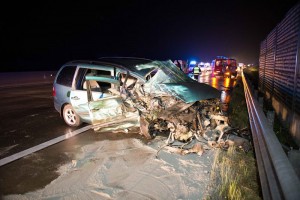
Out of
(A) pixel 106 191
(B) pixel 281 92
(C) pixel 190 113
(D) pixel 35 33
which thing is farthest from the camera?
(D) pixel 35 33

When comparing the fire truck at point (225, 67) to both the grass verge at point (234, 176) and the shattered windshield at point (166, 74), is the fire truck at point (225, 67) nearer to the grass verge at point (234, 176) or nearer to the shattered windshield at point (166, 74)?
the shattered windshield at point (166, 74)

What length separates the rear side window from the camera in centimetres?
730

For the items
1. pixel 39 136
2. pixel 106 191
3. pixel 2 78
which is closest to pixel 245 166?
pixel 106 191

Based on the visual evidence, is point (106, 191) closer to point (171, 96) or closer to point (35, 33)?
point (171, 96)

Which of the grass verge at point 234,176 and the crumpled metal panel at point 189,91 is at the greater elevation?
the crumpled metal panel at point 189,91

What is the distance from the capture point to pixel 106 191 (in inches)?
152

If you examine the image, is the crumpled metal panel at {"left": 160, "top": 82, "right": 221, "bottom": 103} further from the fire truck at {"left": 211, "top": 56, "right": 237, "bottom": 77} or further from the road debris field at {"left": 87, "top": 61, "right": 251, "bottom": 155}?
the fire truck at {"left": 211, "top": 56, "right": 237, "bottom": 77}

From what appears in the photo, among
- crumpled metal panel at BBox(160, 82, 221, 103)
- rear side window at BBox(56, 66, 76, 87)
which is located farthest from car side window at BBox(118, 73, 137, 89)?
rear side window at BBox(56, 66, 76, 87)

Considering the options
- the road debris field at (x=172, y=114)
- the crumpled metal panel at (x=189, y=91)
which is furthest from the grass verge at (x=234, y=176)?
the crumpled metal panel at (x=189, y=91)

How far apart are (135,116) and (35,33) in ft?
321

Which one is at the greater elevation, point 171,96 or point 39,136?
point 171,96

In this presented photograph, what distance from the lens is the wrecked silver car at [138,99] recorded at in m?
5.78

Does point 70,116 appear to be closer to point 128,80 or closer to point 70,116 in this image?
point 70,116

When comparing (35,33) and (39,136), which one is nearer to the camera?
(39,136)
